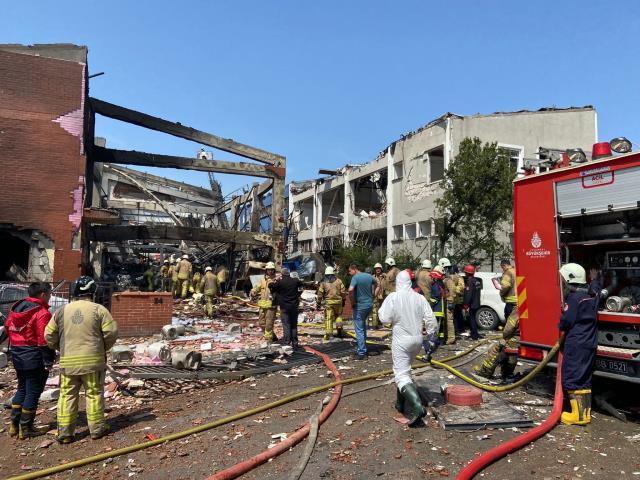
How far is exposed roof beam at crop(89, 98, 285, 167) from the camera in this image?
1694cm

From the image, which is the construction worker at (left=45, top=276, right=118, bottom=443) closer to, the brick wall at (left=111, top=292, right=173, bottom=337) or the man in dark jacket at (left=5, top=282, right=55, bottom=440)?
the man in dark jacket at (left=5, top=282, right=55, bottom=440)

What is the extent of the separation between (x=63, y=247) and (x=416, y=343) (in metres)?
11.1

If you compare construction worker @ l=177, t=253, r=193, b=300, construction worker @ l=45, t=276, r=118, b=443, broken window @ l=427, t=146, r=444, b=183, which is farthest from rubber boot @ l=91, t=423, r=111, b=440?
broken window @ l=427, t=146, r=444, b=183

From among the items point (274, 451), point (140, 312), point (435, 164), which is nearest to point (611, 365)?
point (274, 451)

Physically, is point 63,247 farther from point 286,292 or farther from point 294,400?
point 294,400

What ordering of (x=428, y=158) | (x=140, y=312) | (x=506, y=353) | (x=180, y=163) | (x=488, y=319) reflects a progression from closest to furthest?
1. (x=506, y=353)
2. (x=140, y=312)
3. (x=488, y=319)
4. (x=180, y=163)
5. (x=428, y=158)

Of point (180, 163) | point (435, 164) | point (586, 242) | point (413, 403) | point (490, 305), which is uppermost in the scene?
point (435, 164)

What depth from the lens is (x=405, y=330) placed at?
5.43 metres

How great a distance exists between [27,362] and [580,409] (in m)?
5.90

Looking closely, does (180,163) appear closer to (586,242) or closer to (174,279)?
(174,279)

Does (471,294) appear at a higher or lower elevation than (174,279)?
lower

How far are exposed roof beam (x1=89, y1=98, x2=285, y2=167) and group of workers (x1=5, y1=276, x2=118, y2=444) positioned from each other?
13207 mm

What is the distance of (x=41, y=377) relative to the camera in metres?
5.29

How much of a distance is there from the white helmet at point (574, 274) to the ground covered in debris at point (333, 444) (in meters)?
1.54
